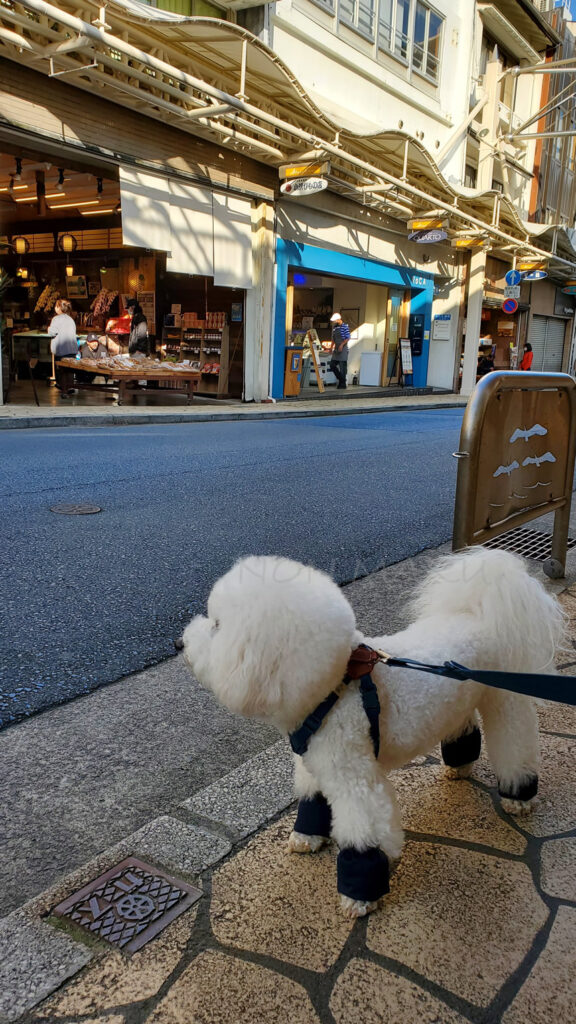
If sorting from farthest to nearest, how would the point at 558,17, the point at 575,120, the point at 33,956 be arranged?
the point at 575,120 → the point at 558,17 → the point at 33,956

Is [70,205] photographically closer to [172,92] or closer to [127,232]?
[127,232]

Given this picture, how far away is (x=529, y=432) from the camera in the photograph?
394cm

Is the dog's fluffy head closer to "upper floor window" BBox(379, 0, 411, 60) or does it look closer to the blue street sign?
"upper floor window" BBox(379, 0, 411, 60)

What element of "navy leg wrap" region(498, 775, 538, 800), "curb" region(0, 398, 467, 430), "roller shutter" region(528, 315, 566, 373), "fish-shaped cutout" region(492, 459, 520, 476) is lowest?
"navy leg wrap" region(498, 775, 538, 800)

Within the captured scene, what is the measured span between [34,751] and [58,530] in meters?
2.97

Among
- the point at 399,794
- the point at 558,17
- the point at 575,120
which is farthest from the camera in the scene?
the point at 575,120

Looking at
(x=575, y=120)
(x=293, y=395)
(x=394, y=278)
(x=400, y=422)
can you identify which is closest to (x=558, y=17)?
(x=575, y=120)

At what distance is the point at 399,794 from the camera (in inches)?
91.8

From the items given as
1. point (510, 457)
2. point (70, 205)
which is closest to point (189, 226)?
point (70, 205)

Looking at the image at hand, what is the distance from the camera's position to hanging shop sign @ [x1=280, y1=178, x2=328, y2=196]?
1512 cm

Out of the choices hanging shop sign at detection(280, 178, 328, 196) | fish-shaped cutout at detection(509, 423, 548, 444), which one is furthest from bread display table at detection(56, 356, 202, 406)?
fish-shaped cutout at detection(509, 423, 548, 444)

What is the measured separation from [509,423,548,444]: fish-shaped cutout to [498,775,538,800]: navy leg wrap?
2.02m

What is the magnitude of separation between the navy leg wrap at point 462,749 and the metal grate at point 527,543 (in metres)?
2.71

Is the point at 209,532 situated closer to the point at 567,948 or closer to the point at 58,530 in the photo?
the point at 58,530
